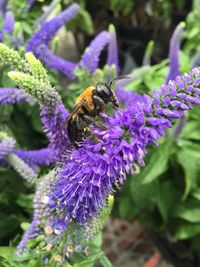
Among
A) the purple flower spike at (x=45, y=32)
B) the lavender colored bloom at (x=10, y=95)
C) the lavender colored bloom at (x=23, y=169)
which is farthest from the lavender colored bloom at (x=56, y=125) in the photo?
the purple flower spike at (x=45, y=32)

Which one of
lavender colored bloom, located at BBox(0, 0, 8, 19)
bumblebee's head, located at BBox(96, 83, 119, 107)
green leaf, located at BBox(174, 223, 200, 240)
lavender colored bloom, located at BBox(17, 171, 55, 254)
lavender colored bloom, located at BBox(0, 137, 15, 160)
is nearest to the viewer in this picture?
bumblebee's head, located at BBox(96, 83, 119, 107)

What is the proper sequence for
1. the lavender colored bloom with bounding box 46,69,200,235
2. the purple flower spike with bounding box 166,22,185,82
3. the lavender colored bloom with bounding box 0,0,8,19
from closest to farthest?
the lavender colored bloom with bounding box 46,69,200,235 < the purple flower spike with bounding box 166,22,185,82 < the lavender colored bloom with bounding box 0,0,8,19

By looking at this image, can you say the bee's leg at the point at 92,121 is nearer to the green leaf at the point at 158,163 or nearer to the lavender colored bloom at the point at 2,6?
the green leaf at the point at 158,163

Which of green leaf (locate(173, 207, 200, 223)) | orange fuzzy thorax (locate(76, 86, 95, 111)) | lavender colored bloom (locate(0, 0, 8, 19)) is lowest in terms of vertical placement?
green leaf (locate(173, 207, 200, 223))

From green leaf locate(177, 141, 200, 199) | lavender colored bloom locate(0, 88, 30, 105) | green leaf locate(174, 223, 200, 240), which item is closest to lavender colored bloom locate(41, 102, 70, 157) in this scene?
lavender colored bloom locate(0, 88, 30, 105)

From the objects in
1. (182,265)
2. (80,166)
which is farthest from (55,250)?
(182,265)

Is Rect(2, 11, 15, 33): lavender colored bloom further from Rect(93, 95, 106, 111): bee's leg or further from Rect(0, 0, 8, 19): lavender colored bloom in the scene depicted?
Rect(93, 95, 106, 111): bee's leg

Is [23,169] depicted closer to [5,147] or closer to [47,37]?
[5,147]
